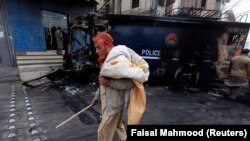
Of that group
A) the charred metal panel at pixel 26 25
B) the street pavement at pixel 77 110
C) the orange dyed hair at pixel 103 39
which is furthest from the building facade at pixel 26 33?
the orange dyed hair at pixel 103 39

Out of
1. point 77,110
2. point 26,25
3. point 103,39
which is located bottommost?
point 77,110

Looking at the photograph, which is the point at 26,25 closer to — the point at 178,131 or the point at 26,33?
the point at 26,33

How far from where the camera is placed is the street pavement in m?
3.18

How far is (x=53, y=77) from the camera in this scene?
6223 mm

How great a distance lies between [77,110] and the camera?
419cm

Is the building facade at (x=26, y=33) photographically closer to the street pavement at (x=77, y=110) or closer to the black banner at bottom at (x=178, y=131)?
the street pavement at (x=77, y=110)

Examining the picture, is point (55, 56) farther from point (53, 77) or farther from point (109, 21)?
point (109, 21)

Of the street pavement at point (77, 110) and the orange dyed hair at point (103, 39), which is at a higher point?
the orange dyed hair at point (103, 39)

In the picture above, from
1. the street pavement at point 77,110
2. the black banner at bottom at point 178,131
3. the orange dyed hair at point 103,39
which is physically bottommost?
the street pavement at point 77,110

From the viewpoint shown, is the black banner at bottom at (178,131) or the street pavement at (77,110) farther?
the street pavement at (77,110)

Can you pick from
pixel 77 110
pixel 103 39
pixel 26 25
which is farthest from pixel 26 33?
pixel 103 39

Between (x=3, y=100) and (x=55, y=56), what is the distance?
3525mm

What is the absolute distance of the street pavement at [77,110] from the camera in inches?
125

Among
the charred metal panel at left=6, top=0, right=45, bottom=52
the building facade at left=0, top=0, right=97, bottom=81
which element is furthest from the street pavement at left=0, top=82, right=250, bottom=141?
the charred metal panel at left=6, top=0, right=45, bottom=52
